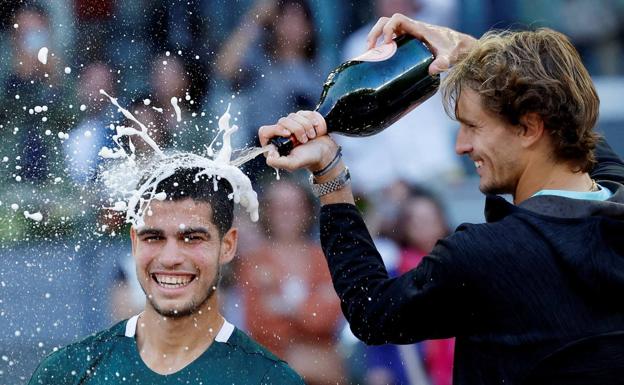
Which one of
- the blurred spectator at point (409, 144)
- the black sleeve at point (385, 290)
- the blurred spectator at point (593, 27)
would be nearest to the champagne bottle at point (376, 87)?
A: the black sleeve at point (385, 290)

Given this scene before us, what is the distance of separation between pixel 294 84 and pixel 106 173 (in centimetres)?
133

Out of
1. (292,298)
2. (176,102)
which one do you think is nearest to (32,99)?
(176,102)

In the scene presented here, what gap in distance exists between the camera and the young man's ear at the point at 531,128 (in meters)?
2.37

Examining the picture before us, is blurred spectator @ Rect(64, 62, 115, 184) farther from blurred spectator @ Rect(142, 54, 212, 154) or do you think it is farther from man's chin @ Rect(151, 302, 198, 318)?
man's chin @ Rect(151, 302, 198, 318)

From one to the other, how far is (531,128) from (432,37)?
56 centimetres

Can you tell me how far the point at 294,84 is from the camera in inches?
209

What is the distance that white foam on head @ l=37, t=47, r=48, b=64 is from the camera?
16.6 ft

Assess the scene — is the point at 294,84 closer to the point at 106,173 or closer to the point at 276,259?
the point at 276,259

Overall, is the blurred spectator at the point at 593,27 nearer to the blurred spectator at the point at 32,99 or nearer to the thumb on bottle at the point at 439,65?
the blurred spectator at the point at 32,99

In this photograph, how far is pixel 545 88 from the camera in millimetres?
2352

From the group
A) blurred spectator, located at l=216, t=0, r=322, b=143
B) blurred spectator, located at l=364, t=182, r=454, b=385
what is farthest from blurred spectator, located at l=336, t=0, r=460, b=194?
blurred spectator, located at l=216, t=0, r=322, b=143

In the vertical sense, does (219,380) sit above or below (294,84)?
below

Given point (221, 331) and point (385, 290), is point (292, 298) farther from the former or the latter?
point (385, 290)

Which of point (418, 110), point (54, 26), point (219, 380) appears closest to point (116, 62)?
point (54, 26)
